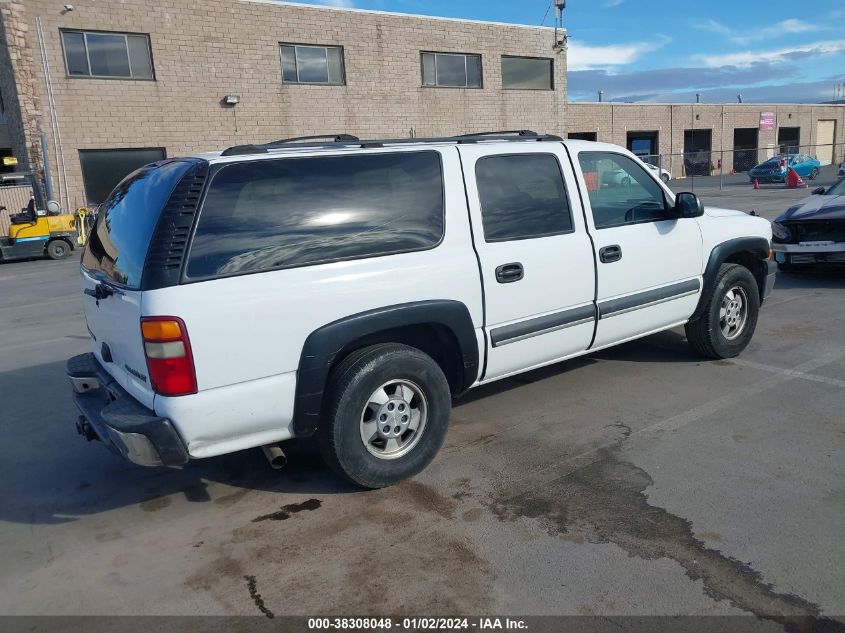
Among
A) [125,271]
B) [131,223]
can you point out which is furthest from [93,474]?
[131,223]

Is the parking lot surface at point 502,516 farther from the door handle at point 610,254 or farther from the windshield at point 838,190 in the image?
the windshield at point 838,190

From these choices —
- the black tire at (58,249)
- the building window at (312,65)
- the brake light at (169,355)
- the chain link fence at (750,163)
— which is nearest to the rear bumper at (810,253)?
the brake light at (169,355)

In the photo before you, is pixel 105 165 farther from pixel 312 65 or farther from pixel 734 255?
pixel 734 255

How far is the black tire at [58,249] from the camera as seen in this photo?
17.6 meters

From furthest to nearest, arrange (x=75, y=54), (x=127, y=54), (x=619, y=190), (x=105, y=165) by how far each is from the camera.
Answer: (x=105, y=165) < (x=127, y=54) < (x=75, y=54) < (x=619, y=190)

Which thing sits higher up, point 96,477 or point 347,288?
point 347,288

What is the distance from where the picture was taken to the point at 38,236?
17.3 m

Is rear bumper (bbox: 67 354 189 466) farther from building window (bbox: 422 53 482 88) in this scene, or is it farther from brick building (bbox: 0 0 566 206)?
building window (bbox: 422 53 482 88)

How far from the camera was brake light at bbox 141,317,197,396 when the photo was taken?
3238 mm

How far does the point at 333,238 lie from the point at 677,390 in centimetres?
314

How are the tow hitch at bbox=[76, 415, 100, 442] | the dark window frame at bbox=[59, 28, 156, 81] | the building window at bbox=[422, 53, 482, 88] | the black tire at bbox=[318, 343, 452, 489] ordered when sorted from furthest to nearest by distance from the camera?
the building window at bbox=[422, 53, 482, 88] < the dark window frame at bbox=[59, 28, 156, 81] < the tow hitch at bbox=[76, 415, 100, 442] < the black tire at bbox=[318, 343, 452, 489]

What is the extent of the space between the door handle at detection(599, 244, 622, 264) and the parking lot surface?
1.08 meters

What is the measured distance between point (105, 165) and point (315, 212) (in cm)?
2039

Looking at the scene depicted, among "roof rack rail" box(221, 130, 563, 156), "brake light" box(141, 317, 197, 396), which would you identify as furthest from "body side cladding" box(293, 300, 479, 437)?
"roof rack rail" box(221, 130, 563, 156)
